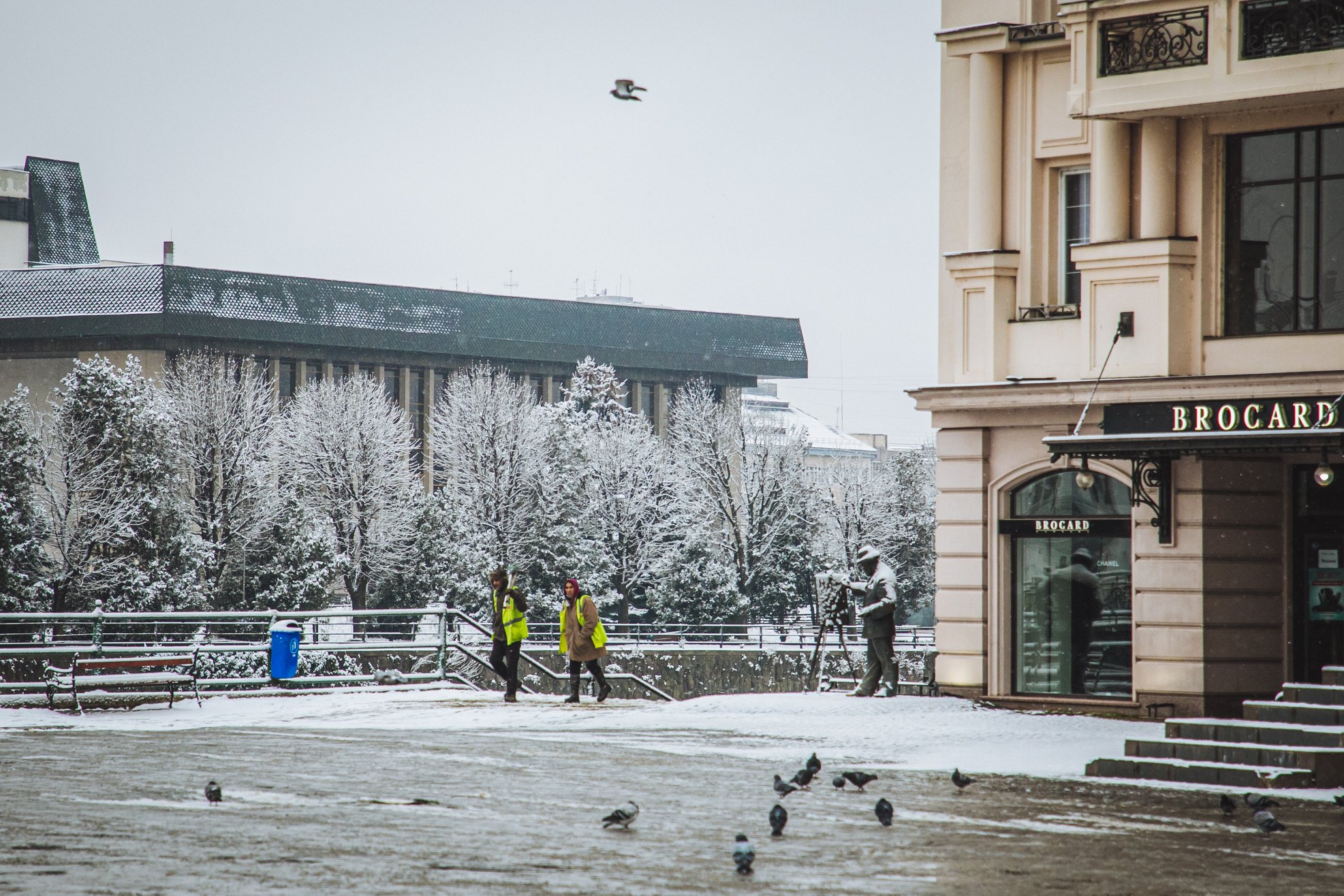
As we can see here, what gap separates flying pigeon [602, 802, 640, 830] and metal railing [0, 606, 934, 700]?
12.8 metres

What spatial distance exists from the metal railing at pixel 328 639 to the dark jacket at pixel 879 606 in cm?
226

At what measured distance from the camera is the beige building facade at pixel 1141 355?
20.7 metres

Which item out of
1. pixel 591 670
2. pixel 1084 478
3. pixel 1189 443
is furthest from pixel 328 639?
pixel 1189 443

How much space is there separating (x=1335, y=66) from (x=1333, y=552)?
18.1 ft

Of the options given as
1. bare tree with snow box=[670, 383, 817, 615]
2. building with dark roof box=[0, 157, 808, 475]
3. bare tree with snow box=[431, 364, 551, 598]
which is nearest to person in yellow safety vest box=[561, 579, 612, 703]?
bare tree with snow box=[431, 364, 551, 598]

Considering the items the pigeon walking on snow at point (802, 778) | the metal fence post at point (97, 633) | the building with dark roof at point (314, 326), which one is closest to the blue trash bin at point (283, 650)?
the metal fence post at point (97, 633)

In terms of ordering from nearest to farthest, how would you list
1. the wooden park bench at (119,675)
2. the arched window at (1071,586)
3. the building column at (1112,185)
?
the building column at (1112,185) < the arched window at (1071,586) < the wooden park bench at (119,675)

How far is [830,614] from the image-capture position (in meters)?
25.3

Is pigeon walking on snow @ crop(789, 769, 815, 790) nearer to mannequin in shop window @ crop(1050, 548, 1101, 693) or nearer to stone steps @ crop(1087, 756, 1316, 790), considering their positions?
stone steps @ crop(1087, 756, 1316, 790)

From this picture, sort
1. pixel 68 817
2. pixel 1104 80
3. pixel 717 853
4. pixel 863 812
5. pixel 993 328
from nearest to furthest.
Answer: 1. pixel 717 853
2. pixel 68 817
3. pixel 863 812
4. pixel 1104 80
5. pixel 993 328

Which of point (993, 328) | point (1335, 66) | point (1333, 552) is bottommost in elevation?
point (1333, 552)

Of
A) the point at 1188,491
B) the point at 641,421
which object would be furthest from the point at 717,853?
the point at 641,421

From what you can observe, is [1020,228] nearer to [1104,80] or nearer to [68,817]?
[1104,80]

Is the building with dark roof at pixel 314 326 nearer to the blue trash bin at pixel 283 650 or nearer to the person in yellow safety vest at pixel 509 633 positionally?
the blue trash bin at pixel 283 650
